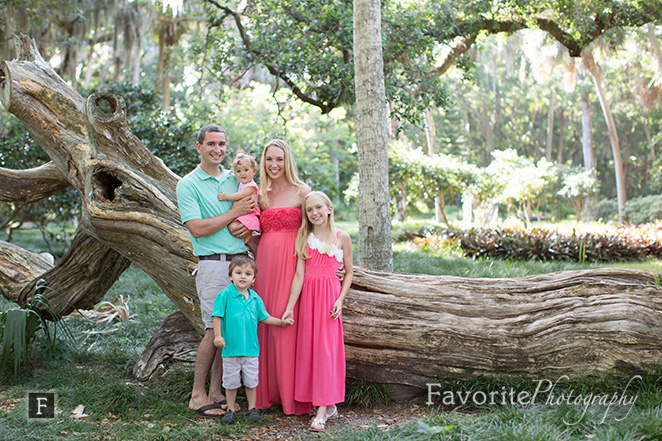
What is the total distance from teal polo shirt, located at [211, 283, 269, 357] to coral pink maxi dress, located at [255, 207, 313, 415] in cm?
28

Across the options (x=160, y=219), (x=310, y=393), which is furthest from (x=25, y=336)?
(x=310, y=393)

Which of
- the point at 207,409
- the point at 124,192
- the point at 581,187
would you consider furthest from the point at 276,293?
the point at 581,187

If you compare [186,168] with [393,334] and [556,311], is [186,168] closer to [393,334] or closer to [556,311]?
[393,334]

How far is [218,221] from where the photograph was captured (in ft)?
12.0

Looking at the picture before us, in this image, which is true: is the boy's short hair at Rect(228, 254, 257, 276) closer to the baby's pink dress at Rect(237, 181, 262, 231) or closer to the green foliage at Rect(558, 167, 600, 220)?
the baby's pink dress at Rect(237, 181, 262, 231)

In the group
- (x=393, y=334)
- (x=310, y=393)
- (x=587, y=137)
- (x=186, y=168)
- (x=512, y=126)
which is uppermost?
(x=512, y=126)

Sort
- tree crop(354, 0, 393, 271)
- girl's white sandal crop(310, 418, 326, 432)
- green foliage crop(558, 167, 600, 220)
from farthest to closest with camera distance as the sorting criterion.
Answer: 1. green foliage crop(558, 167, 600, 220)
2. tree crop(354, 0, 393, 271)
3. girl's white sandal crop(310, 418, 326, 432)

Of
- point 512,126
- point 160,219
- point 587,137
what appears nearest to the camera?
point 160,219

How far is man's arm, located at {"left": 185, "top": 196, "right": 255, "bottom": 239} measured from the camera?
364 cm

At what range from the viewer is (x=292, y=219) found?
3.94 m

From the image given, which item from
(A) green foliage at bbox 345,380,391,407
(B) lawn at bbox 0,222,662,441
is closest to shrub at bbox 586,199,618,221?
(B) lawn at bbox 0,222,662,441

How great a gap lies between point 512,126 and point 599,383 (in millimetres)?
46248

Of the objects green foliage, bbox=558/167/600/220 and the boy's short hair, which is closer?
the boy's short hair

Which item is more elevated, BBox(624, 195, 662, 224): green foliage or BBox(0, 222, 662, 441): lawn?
BBox(624, 195, 662, 224): green foliage
